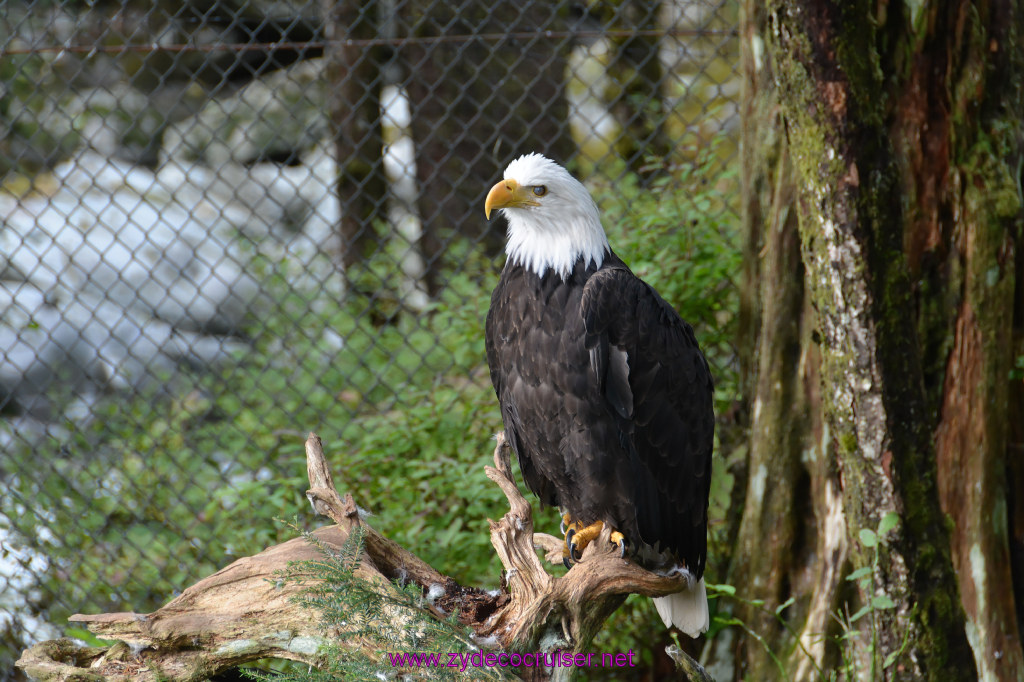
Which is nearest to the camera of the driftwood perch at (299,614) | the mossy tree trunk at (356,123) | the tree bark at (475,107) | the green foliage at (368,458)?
the driftwood perch at (299,614)

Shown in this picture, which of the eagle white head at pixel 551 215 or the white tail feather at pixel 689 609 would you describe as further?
the white tail feather at pixel 689 609

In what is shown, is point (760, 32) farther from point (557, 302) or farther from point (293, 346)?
point (293, 346)

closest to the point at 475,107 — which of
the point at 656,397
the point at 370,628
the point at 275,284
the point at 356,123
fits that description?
the point at 356,123

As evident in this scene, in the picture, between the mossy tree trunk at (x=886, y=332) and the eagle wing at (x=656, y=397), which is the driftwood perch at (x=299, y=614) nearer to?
the eagle wing at (x=656, y=397)

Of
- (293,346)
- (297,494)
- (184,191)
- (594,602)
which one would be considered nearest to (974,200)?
(594,602)

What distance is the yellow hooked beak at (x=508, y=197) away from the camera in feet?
8.59

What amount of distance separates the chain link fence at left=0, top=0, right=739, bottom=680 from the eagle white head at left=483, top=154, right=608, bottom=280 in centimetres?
88

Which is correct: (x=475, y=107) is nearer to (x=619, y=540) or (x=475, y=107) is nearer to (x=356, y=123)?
(x=356, y=123)

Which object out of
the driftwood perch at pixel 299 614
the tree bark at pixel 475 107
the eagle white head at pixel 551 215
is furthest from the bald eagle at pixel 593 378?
the tree bark at pixel 475 107

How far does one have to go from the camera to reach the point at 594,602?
2266 mm

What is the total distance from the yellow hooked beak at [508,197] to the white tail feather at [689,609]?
145 cm

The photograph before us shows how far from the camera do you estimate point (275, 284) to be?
15.4 ft

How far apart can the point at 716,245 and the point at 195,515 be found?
Result: 2.66 meters

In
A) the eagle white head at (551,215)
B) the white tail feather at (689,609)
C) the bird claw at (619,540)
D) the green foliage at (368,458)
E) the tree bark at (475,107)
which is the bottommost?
the white tail feather at (689,609)
